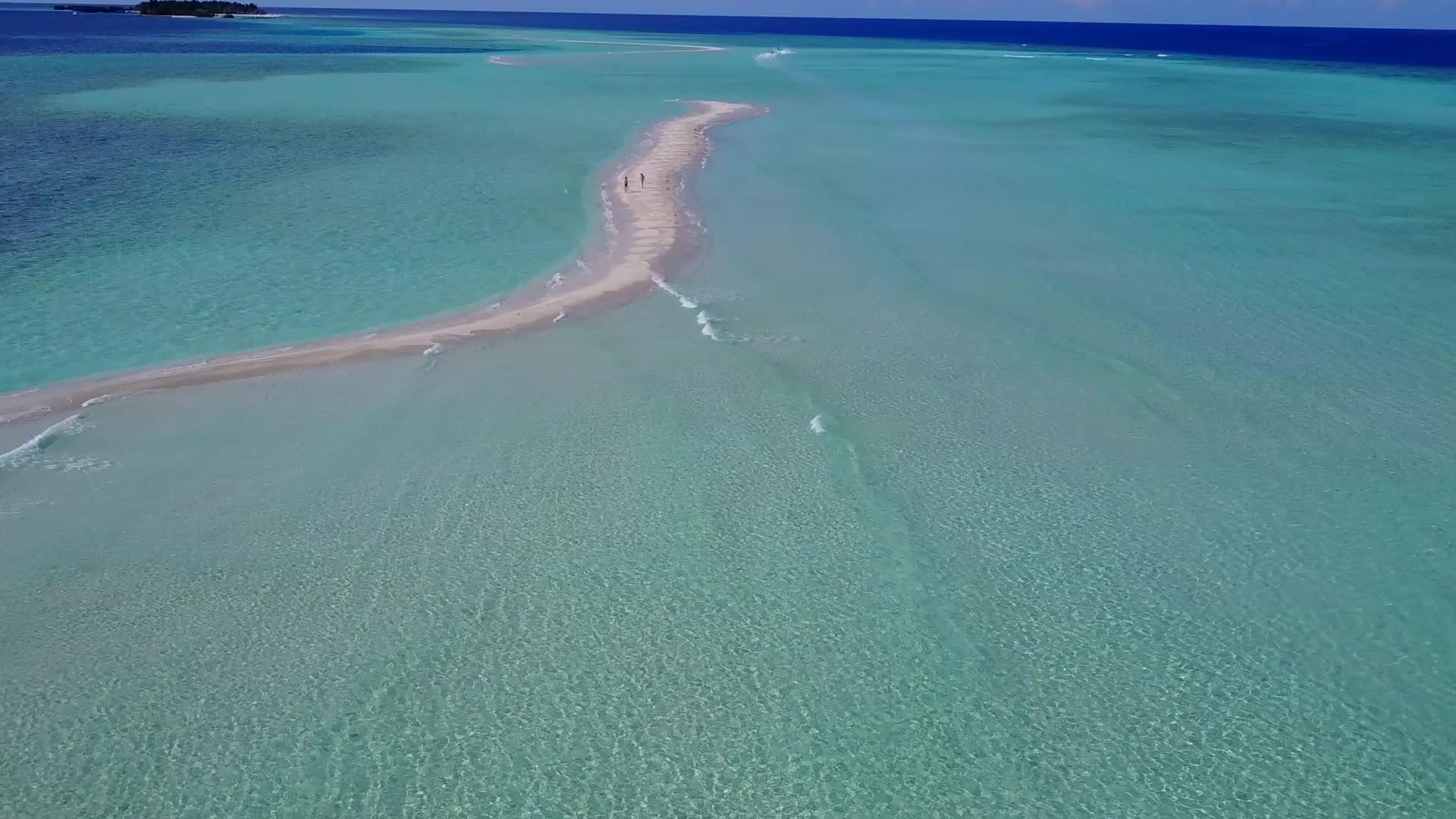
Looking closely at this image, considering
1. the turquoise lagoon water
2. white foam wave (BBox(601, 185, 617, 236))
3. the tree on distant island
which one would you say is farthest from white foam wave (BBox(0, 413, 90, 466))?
the tree on distant island

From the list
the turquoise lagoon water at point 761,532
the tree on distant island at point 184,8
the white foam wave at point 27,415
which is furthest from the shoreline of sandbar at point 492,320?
the tree on distant island at point 184,8

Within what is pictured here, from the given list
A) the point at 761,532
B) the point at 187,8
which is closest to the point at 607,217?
the point at 761,532

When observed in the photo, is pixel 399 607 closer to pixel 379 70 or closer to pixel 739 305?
pixel 739 305

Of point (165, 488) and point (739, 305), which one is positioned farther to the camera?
point (739, 305)

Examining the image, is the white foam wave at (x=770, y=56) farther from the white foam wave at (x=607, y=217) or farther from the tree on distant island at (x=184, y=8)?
the tree on distant island at (x=184, y=8)

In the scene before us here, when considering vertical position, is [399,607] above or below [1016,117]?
below

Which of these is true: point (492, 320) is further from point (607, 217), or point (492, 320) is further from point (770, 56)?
point (770, 56)

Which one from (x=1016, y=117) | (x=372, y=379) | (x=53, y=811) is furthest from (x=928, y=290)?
(x=1016, y=117)
